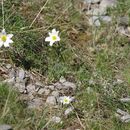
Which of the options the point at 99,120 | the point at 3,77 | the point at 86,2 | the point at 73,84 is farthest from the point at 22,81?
the point at 86,2

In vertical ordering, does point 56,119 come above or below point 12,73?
below

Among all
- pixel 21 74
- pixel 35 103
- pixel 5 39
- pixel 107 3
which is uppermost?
pixel 107 3

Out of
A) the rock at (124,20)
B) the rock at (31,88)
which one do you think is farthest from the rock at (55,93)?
the rock at (124,20)

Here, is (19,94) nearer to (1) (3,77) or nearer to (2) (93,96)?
(1) (3,77)

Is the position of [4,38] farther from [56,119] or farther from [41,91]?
[56,119]

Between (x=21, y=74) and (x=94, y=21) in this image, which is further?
(x=94, y=21)

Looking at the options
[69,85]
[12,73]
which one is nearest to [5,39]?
[12,73]

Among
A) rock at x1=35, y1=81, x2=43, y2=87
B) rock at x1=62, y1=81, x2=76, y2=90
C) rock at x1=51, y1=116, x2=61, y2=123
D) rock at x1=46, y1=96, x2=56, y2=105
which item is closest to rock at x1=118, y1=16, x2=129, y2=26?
rock at x1=62, y1=81, x2=76, y2=90

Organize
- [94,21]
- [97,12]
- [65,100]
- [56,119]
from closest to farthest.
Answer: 1. [56,119]
2. [65,100]
3. [94,21]
4. [97,12]

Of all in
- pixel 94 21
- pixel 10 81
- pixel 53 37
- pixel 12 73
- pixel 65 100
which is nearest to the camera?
pixel 65 100

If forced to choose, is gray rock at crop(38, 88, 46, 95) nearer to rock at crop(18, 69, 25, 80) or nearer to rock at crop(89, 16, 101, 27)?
rock at crop(18, 69, 25, 80)
